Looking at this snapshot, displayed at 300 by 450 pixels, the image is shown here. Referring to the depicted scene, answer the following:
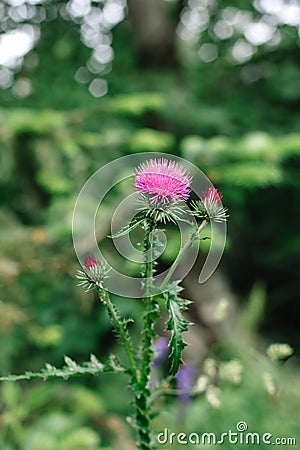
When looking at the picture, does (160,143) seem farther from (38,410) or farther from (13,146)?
(38,410)

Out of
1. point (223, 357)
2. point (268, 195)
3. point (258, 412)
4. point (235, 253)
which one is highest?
point (235, 253)

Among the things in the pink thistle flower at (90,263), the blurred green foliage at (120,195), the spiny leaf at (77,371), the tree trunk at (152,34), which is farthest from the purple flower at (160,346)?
the tree trunk at (152,34)

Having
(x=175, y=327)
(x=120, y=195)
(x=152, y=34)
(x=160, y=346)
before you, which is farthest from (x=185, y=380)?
(x=152, y=34)

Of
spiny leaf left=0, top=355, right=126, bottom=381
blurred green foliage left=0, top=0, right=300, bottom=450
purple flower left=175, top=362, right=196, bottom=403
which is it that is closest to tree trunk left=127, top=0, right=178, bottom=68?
blurred green foliage left=0, top=0, right=300, bottom=450

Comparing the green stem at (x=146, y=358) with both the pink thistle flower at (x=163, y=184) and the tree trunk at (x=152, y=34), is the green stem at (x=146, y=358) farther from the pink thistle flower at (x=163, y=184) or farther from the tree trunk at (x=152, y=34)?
the tree trunk at (x=152, y=34)

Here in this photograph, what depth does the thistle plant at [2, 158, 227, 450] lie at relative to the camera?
522 millimetres

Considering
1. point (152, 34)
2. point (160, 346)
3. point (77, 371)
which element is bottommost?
point (77, 371)

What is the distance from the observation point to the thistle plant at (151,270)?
0.52m

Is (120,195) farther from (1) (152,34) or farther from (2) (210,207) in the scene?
(1) (152,34)

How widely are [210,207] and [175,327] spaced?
12cm

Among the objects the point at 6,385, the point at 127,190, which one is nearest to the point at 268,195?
the point at 127,190

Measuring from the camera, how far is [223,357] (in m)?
2.63

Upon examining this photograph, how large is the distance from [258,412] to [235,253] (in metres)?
3.68

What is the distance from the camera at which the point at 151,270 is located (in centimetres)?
58
